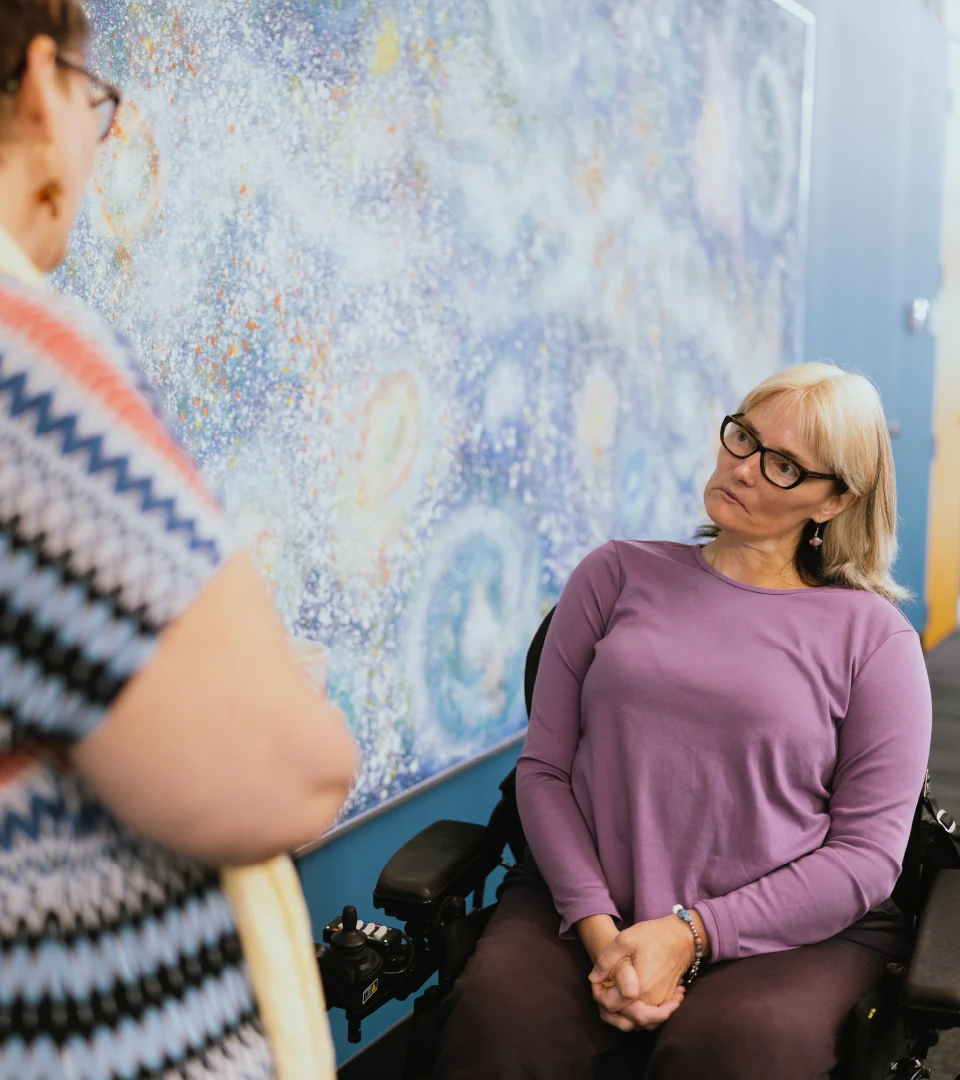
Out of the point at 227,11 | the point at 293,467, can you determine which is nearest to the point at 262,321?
the point at 293,467

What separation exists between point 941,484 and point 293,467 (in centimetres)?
456

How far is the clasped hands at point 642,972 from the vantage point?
139 cm

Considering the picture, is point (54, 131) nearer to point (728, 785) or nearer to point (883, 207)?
point (728, 785)

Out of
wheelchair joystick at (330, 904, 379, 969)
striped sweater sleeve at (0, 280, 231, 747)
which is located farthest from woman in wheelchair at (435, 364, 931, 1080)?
striped sweater sleeve at (0, 280, 231, 747)

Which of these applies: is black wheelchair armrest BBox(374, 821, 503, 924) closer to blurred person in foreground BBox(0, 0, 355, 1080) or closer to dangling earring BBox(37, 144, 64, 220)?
blurred person in foreground BBox(0, 0, 355, 1080)

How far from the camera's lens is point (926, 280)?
16.5 feet

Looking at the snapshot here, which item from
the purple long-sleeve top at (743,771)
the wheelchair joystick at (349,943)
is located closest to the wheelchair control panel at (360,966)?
the wheelchair joystick at (349,943)

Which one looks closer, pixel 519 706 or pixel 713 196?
pixel 519 706

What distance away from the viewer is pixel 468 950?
1.54 m

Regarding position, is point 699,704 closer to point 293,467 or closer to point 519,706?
point 293,467

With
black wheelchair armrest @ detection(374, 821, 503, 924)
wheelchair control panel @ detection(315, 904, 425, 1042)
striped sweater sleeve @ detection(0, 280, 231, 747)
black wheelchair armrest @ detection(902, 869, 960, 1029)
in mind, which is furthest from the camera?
black wheelchair armrest @ detection(374, 821, 503, 924)

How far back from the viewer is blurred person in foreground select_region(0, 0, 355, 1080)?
534mm

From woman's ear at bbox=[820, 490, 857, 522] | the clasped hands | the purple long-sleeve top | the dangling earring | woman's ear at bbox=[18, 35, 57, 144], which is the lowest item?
the clasped hands

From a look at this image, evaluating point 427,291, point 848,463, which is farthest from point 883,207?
point 848,463
